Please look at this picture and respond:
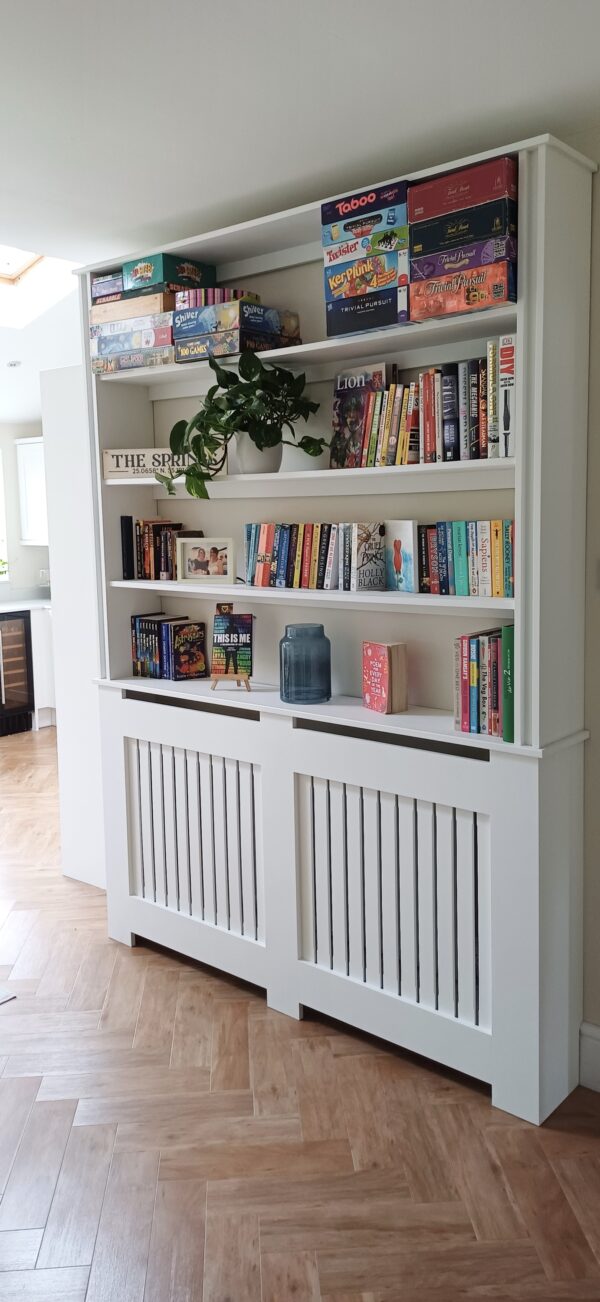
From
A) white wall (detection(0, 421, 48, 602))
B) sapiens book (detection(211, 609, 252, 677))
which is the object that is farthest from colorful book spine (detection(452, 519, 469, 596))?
white wall (detection(0, 421, 48, 602))

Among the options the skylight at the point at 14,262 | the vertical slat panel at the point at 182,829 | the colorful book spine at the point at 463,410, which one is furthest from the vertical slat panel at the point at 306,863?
the skylight at the point at 14,262

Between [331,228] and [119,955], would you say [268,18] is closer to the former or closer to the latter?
[331,228]

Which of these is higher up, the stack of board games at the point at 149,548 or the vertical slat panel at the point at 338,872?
the stack of board games at the point at 149,548

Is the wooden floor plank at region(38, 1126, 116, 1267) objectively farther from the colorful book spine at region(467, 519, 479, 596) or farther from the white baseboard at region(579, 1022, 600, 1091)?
the colorful book spine at region(467, 519, 479, 596)

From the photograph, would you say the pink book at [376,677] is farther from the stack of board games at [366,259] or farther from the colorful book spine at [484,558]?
the stack of board games at [366,259]

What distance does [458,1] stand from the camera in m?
1.84

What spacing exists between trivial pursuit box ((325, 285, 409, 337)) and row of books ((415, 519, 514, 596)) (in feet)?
1.70

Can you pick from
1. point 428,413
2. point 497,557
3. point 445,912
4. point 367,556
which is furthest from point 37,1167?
point 428,413

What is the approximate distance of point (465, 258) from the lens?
2283 mm

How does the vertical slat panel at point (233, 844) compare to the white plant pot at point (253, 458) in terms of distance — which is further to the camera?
the vertical slat panel at point (233, 844)

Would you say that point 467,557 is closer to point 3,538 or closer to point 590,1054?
point 590,1054

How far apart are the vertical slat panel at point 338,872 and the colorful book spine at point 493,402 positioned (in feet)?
3.32

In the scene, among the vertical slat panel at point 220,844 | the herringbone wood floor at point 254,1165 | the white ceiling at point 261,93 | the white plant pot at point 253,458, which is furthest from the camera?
the vertical slat panel at point 220,844

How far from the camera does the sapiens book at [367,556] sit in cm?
268
